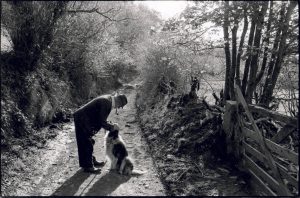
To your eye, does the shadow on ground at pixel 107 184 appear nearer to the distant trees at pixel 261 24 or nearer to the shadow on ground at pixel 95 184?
the shadow on ground at pixel 95 184

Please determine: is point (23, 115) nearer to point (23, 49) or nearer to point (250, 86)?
point (23, 49)

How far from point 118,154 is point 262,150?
3.25 m

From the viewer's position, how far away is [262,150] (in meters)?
7.26

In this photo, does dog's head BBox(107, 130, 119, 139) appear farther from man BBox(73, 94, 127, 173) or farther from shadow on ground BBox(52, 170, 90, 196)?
shadow on ground BBox(52, 170, 90, 196)

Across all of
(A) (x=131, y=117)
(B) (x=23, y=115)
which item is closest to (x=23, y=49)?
(B) (x=23, y=115)

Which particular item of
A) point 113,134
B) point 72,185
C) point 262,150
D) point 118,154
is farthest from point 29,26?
point 262,150

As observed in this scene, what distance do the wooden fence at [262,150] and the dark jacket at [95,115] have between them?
295 cm

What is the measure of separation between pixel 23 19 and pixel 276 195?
957cm

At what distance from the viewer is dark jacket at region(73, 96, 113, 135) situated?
26.4 feet

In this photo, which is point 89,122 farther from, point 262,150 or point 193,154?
point 262,150

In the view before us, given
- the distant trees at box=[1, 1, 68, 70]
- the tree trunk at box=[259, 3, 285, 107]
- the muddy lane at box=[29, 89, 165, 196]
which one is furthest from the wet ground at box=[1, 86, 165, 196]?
the tree trunk at box=[259, 3, 285, 107]

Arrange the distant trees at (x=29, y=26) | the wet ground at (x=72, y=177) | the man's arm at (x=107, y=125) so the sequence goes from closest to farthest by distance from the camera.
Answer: the wet ground at (x=72, y=177) < the man's arm at (x=107, y=125) < the distant trees at (x=29, y=26)

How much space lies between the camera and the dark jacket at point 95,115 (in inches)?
Answer: 317

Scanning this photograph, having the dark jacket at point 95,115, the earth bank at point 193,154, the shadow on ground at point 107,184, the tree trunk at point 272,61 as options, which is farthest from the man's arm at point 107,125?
the tree trunk at point 272,61
